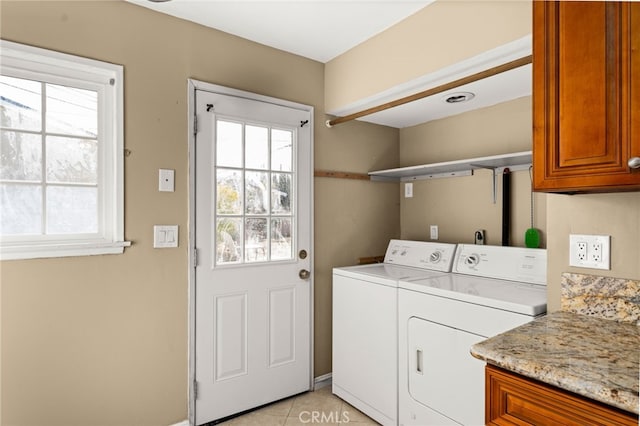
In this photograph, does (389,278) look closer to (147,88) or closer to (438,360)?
(438,360)

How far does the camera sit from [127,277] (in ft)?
6.54

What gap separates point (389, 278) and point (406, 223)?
1076mm

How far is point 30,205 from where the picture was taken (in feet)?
5.91

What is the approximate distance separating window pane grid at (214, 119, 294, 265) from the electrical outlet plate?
1.67 metres

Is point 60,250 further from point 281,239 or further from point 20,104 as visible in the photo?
point 281,239

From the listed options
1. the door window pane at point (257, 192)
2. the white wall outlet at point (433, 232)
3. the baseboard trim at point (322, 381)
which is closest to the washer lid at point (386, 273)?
the white wall outlet at point (433, 232)

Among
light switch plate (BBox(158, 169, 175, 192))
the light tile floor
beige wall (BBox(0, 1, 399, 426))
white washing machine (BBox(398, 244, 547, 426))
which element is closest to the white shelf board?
white washing machine (BBox(398, 244, 547, 426))

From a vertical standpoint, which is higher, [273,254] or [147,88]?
Answer: [147,88]

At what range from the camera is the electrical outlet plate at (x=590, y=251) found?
4.39 ft

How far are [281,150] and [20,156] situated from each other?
1428 mm

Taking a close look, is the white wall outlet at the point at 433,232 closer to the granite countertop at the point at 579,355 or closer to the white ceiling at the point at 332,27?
the white ceiling at the point at 332,27

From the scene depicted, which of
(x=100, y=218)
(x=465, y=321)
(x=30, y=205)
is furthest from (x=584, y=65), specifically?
(x=30, y=205)

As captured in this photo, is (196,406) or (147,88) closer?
(147,88)

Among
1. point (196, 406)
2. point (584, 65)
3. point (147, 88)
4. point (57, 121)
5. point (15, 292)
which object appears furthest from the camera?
point (196, 406)
